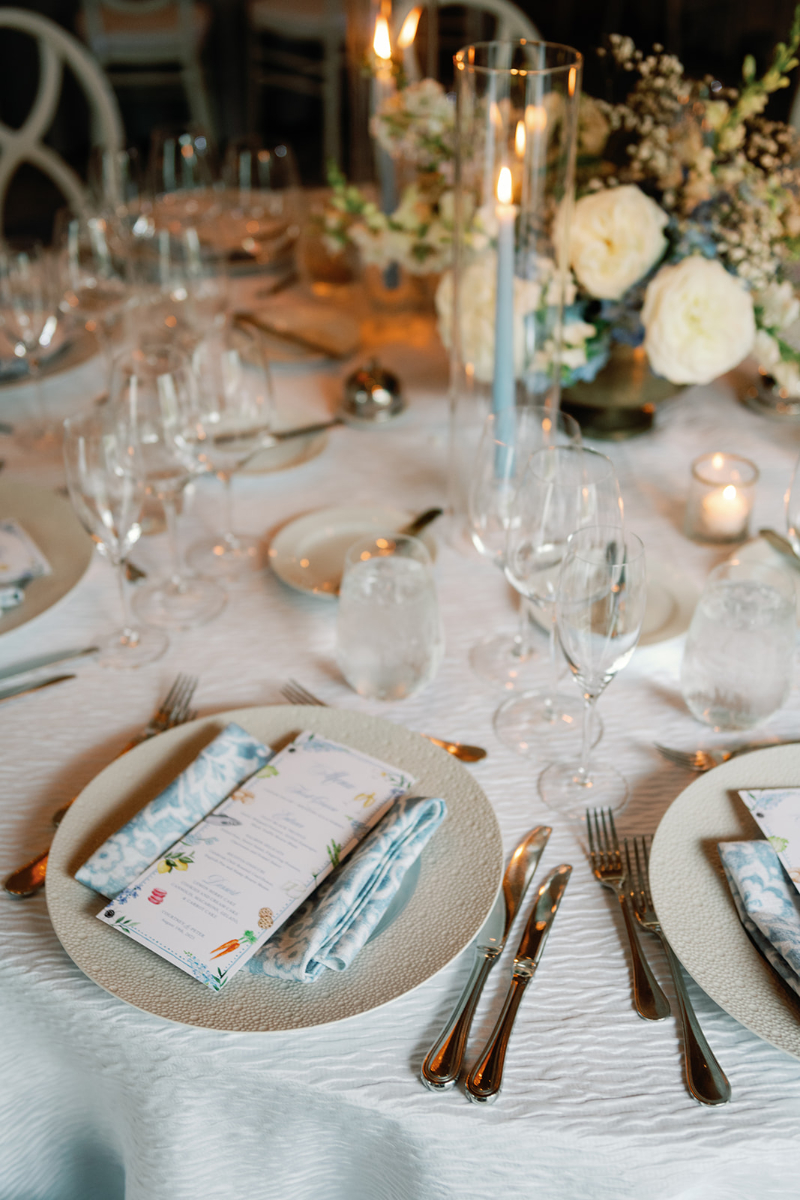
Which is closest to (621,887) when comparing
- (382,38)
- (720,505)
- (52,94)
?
(720,505)

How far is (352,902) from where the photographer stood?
67 centimetres

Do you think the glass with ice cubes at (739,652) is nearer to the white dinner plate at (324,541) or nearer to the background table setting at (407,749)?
the background table setting at (407,749)

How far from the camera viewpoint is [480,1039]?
2.10 feet

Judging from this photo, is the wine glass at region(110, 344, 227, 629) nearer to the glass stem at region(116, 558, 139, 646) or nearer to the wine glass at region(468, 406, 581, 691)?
the glass stem at region(116, 558, 139, 646)

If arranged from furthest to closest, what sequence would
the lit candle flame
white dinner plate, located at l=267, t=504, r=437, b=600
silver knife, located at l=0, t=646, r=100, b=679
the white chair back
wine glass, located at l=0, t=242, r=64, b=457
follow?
1. the white chair back
2. the lit candle flame
3. wine glass, located at l=0, t=242, r=64, b=457
4. white dinner plate, located at l=267, t=504, r=437, b=600
5. silver knife, located at l=0, t=646, r=100, b=679

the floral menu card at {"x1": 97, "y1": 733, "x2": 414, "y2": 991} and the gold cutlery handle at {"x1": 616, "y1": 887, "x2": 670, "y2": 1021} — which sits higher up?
the floral menu card at {"x1": 97, "y1": 733, "x2": 414, "y2": 991}

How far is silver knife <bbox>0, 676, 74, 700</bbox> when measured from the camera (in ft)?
3.09

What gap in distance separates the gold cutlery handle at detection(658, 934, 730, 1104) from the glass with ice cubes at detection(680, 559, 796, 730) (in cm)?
30

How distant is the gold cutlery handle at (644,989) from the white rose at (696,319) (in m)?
0.73

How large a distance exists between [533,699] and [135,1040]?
0.45 metres

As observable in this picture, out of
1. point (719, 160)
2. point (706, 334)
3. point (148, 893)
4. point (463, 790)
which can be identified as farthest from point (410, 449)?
point (148, 893)

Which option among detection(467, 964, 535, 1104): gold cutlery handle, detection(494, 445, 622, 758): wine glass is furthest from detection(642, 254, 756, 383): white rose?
detection(467, 964, 535, 1104): gold cutlery handle

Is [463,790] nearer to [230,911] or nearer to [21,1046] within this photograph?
[230,911]

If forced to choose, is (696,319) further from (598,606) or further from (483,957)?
(483,957)
